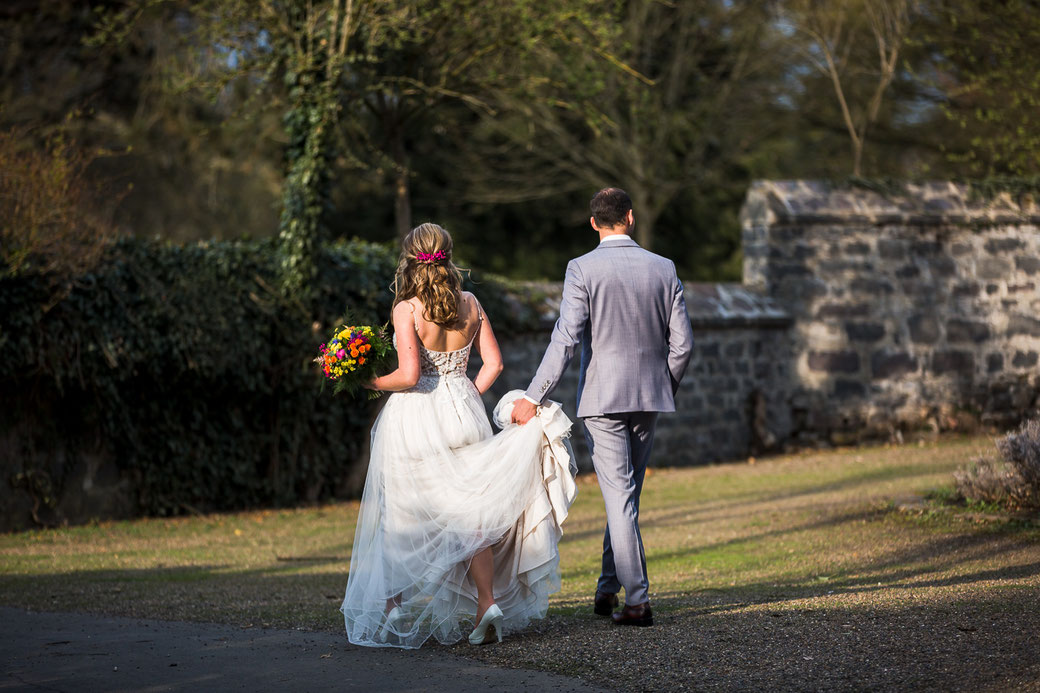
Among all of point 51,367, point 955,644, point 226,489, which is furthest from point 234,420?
point 955,644

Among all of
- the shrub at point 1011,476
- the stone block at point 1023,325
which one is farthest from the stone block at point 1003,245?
the shrub at point 1011,476

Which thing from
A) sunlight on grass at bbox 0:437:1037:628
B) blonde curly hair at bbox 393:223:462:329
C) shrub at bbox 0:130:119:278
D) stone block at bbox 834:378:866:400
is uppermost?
shrub at bbox 0:130:119:278

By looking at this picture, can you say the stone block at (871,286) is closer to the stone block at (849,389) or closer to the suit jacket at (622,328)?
the stone block at (849,389)

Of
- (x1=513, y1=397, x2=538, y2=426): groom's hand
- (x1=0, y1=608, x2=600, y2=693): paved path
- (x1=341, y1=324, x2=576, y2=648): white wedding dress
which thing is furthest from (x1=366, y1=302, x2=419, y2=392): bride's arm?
(x1=0, y1=608, x2=600, y2=693): paved path

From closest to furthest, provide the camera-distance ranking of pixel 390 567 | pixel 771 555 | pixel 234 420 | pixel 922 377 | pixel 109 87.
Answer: pixel 390 567 → pixel 771 555 → pixel 234 420 → pixel 922 377 → pixel 109 87

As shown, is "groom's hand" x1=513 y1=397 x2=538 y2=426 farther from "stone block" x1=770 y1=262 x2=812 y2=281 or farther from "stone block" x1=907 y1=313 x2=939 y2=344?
"stone block" x1=907 y1=313 x2=939 y2=344

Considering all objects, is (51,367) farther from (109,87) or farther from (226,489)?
(109,87)

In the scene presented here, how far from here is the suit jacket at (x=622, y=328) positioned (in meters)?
5.33

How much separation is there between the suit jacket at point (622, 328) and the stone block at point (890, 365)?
30.0 ft

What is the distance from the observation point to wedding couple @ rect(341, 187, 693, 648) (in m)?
5.21

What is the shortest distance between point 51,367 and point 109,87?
11362mm

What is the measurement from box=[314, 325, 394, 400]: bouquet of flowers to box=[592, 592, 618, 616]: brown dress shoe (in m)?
1.52

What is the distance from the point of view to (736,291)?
1397 cm

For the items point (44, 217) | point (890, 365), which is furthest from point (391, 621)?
point (890, 365)
